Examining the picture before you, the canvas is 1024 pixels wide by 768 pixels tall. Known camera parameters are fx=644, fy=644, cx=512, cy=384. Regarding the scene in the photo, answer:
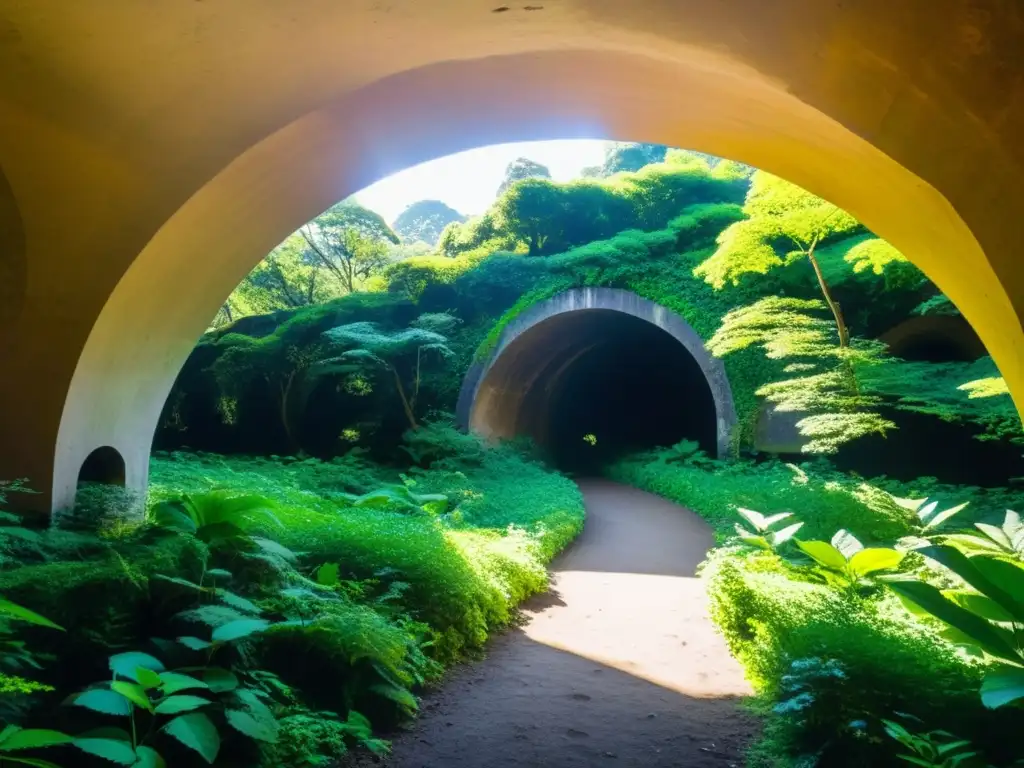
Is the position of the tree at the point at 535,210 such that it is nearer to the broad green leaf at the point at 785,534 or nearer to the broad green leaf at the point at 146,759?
the broad green leaf at the point at 785,534

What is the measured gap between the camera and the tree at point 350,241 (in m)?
19.0

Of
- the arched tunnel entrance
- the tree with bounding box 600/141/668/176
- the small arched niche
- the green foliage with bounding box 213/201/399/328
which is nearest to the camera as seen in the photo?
the small arched niche

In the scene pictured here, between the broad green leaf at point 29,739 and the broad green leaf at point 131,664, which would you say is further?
the broad green leaf at point 131,664

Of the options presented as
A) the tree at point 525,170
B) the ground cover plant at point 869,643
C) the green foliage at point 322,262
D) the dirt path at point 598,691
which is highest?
the tree at point 525,170

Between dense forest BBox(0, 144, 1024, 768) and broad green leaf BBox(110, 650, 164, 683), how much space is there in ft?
0.07

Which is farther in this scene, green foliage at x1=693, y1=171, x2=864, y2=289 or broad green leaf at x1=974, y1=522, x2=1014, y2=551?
green foliage at x1=693, y1=171, x2=864, y2=289

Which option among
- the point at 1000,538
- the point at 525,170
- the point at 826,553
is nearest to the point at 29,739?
the point at 826,553

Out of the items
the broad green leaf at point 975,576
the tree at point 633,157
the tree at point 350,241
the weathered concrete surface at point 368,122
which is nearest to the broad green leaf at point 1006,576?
the broad green leaf at point 975,576

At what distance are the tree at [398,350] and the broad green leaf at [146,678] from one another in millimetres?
10692

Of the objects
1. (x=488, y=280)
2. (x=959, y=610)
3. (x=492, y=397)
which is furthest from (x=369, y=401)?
(x=959, y=610)

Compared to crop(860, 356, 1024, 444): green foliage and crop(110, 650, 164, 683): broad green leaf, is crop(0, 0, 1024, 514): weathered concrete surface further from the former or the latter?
crop(860, 356, 1024, 444): green foliage

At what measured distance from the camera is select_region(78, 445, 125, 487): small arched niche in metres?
4.71

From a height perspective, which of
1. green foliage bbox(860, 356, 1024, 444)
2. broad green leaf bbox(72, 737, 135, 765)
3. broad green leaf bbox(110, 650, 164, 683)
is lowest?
broad green leaf bbox(72, 737, 135, 765)

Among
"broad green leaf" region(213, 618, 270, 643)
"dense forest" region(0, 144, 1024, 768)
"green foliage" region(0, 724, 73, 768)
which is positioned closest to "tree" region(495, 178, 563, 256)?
"dense forest" region(0, 144, 1024, 768)
